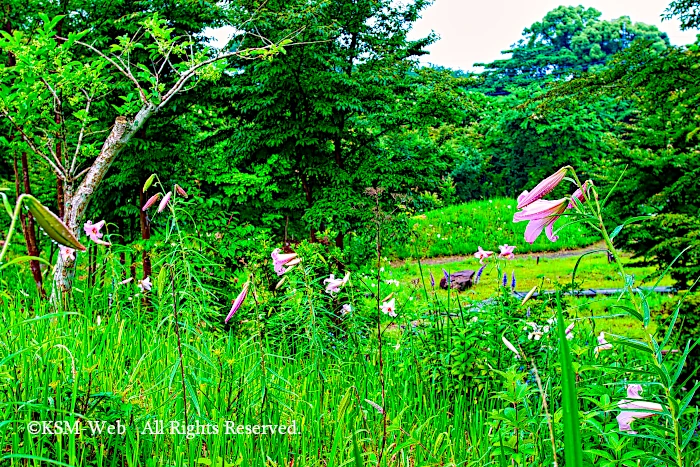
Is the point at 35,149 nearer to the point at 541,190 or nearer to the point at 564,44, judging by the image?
the point at 541,190

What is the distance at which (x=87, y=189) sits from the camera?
3.53m

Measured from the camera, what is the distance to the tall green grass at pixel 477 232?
31.6ft

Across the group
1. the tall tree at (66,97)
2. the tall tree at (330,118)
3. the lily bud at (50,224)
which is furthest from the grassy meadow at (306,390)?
the tall tree at (330,118)

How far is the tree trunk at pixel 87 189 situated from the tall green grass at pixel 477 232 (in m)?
5.96

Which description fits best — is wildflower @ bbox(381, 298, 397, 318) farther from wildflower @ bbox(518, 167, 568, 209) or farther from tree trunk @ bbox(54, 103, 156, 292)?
tree trunk @ bbox(54, 103, 156, 292)

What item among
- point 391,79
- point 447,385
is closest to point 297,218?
point 391,79

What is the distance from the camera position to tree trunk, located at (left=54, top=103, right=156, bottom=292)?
3449mm

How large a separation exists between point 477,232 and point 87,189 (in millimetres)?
8168

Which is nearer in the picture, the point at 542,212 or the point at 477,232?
the point at 542,212

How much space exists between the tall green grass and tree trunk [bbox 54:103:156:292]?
5956 mm

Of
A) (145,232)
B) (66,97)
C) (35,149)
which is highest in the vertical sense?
(66,97)

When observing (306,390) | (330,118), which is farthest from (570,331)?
(330,118)

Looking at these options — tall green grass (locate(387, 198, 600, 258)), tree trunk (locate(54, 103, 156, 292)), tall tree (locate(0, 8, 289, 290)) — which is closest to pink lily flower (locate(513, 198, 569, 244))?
tall tree (locate(0, 8, 289, 290))

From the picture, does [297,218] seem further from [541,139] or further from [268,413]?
[541,139]
